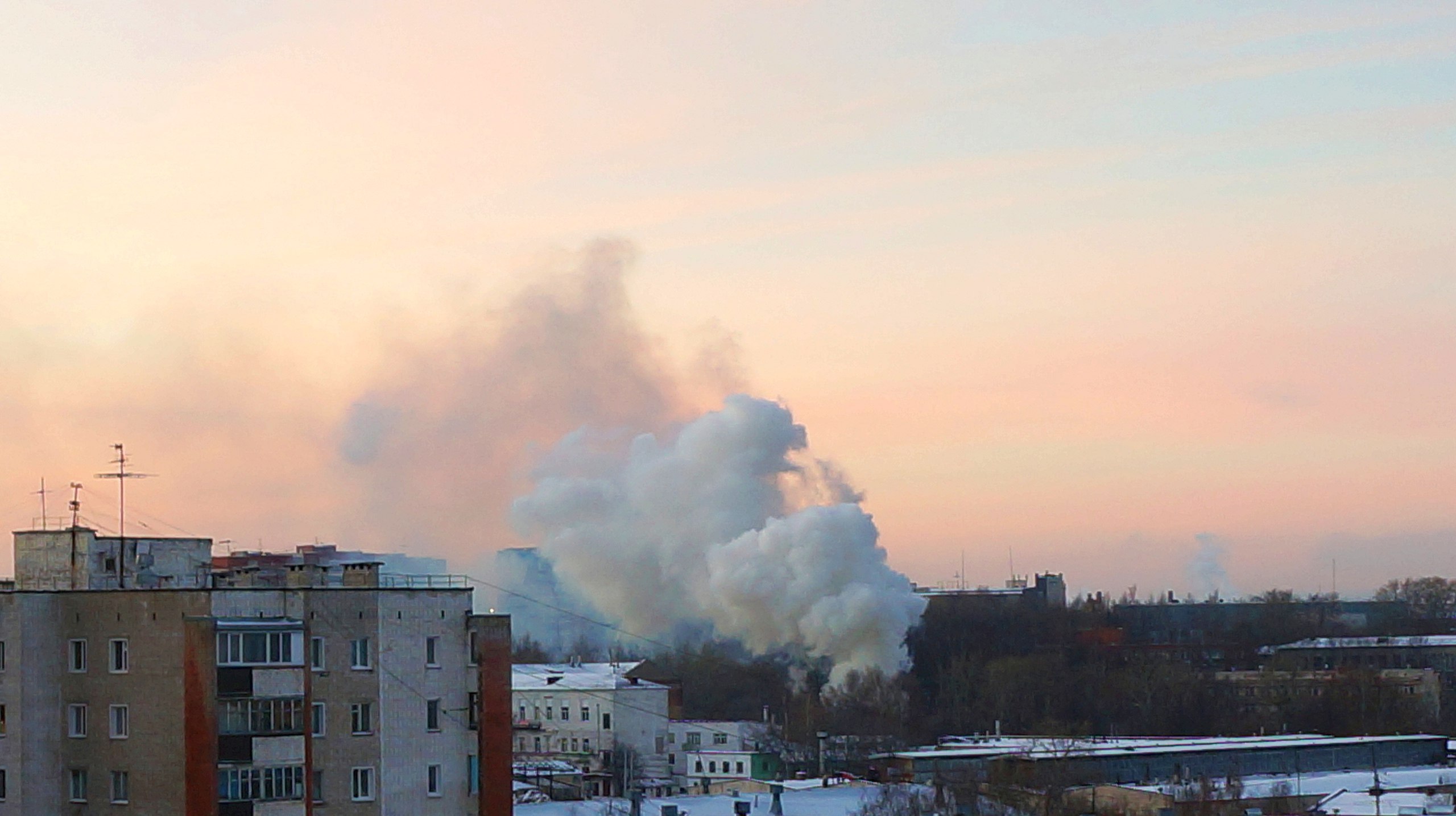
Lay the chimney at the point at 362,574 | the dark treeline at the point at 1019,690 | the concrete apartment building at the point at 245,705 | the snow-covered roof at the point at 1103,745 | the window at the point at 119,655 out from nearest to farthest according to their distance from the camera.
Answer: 1. the concrete apartment building at the point at 245,705
2. the window at the point at 119,655
3. the chimney at the point at 362,574
4. the snow-covered roof at the point at 1103,745
5. the dark treeline at the point at 1019,690

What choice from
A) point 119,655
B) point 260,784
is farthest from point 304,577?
point 260,784

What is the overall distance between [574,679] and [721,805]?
3179 cm

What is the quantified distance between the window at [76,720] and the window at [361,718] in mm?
4410

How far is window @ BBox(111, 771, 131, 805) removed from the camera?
104ft

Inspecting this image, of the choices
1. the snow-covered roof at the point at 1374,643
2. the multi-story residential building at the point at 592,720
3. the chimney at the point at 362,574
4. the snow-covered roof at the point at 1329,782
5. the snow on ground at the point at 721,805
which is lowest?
the snow-covered roof at the point at 1329,782

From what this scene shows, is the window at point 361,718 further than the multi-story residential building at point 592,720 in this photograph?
No

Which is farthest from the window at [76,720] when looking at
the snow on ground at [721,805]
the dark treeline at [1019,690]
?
the dark treeline at [1019,690]

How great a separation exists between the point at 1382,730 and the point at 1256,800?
37.7 metres

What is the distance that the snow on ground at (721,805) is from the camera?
48000mm

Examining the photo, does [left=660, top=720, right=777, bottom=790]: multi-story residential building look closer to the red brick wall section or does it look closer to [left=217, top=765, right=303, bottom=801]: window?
[left=217, top=765, right=303, bottom=801]: window

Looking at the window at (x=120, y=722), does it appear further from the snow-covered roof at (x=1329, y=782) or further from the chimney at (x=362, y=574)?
the snow-covered roof at (x=1329, y=782)

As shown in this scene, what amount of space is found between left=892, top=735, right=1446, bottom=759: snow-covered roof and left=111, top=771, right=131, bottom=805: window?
36377 mm

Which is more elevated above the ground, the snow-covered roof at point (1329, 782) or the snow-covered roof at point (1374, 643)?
the snow-covered roof at point (1374, 643)

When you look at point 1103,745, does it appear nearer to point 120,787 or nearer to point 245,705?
point 245,705
